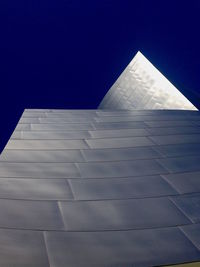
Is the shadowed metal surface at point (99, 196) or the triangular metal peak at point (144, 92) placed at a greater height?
the triangular metal peak at point (144, 92)

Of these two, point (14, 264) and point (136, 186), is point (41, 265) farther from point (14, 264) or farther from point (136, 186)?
point (136, 186)

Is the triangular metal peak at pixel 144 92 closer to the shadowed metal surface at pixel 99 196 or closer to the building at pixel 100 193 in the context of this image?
the building at pixel 100 193

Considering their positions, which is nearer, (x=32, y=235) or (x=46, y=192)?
(x=32, y=235)

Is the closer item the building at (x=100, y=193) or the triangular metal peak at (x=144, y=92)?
the building at (x=100, y=193)

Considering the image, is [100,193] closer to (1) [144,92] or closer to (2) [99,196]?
(2) [99,196]

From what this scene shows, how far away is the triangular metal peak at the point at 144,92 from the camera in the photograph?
19.9ft

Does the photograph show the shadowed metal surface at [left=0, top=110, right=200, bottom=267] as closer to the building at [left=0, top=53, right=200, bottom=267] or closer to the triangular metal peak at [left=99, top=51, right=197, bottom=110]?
the building at [left=0, top=53, right=200, bottom=267]

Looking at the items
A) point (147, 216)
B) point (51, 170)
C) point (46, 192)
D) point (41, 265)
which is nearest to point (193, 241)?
point (147, 216)

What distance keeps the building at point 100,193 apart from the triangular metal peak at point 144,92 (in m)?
1.34

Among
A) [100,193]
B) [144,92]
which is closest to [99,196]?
[100,193]

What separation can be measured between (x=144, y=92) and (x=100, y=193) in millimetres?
4238

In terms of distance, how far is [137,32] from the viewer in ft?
40.8

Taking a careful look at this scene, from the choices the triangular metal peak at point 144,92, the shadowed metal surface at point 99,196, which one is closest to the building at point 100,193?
the shadowed metal surface at point 99,196

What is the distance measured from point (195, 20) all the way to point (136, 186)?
9.43 meters
